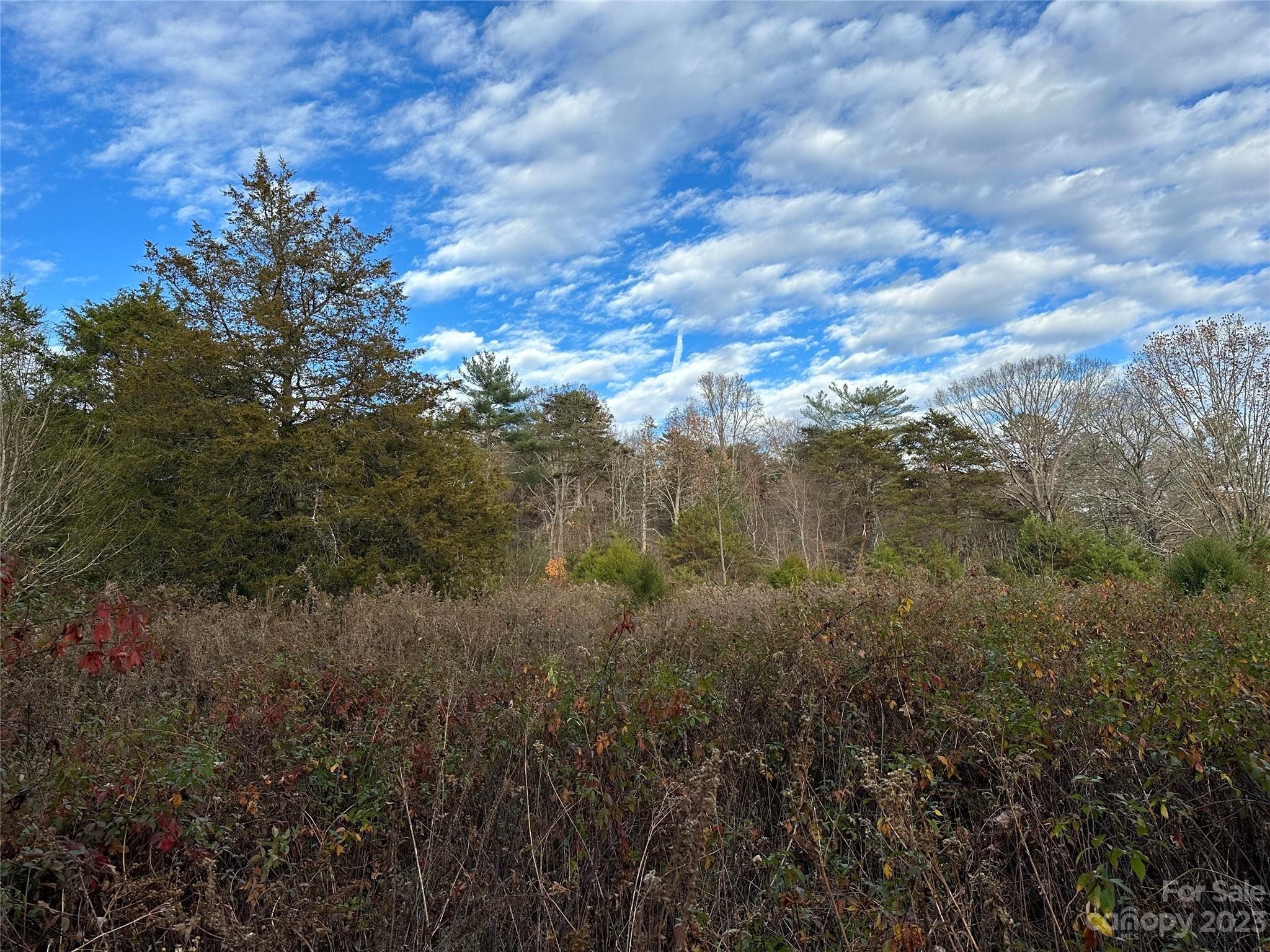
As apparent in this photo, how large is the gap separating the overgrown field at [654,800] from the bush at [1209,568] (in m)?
5.58

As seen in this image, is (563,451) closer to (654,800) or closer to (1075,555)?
(1075,555)

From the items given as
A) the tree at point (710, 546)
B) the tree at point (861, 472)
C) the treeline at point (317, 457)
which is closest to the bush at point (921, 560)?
the treeline at point (317, 457)

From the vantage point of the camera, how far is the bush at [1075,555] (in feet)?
39.6

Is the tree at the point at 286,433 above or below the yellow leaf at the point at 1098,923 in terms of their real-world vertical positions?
above

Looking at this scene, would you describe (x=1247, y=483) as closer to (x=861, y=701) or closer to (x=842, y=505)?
(x=842, y=505)

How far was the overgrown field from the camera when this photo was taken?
6.60 ft

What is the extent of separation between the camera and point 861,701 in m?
3.63

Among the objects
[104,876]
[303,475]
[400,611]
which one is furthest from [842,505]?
[104,876]

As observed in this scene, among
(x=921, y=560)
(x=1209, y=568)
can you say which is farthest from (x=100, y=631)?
(x=921, y=560)

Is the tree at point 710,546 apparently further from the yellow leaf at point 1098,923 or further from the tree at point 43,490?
the yellow leaf at point 1098,923

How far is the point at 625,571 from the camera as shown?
43.2ft

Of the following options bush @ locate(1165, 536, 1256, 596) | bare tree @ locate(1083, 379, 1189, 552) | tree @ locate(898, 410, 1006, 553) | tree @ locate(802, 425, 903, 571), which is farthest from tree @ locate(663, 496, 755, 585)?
bush @ locate(1165, 536, 1256, 596)

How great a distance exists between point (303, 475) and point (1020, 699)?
11.1 meters

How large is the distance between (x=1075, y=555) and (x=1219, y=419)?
8.22 meters
